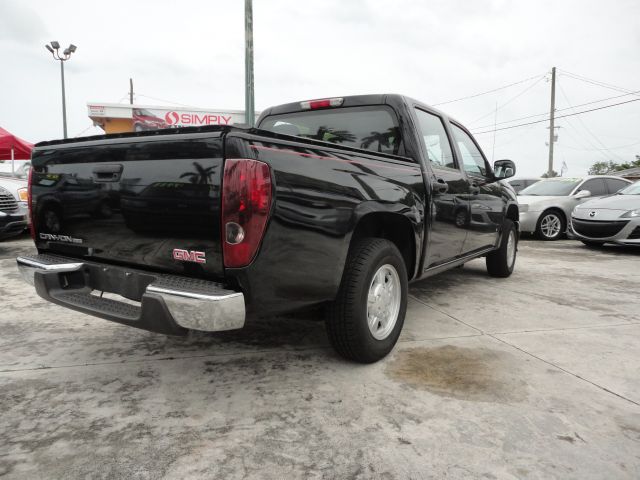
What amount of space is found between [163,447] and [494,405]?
162 cm

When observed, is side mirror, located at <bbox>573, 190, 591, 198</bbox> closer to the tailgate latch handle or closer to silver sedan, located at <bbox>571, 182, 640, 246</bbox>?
silver sedan, located at <bbox>571, 182, 640, 246</bbox>

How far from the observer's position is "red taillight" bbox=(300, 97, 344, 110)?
357 centimetres

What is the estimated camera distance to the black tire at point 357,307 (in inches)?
102

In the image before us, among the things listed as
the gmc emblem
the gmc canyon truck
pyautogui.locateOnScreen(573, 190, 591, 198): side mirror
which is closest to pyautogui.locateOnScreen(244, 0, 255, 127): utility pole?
the gmc canyon truck

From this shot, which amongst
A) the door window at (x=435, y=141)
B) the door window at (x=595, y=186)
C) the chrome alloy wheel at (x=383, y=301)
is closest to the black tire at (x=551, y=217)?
the door window at (x=595, y=186)

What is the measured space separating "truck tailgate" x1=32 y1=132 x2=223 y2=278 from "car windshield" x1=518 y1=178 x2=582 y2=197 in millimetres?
10311

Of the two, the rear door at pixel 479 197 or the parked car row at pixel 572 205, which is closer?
the rear door at pixel 479 197

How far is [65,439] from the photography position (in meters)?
1.99

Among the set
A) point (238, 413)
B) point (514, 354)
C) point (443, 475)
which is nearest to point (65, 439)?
point (238, 413)

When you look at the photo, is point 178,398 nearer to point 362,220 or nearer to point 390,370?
point 390,370

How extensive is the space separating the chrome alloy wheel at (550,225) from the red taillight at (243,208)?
9.83m

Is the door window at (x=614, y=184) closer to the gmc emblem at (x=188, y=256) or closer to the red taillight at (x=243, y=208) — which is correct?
the red taillight at (x=243, y=208)

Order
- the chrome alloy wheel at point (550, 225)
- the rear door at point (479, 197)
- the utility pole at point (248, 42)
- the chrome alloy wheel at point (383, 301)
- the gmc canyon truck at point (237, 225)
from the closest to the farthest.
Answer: the gmc canyon truck at point (237, 225) < the chrome alloy wheel at point (383, 301) < the rear door at point (479, 197) < the utility pole at point (248, 42) < the chrome alloy wheel at point (550, 225)

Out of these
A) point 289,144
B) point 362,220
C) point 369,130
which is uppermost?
point 369,130
